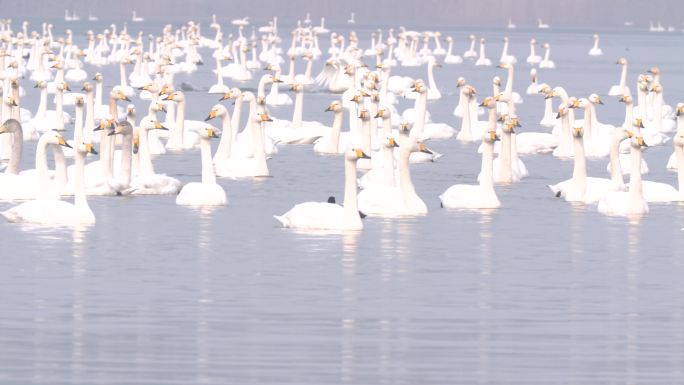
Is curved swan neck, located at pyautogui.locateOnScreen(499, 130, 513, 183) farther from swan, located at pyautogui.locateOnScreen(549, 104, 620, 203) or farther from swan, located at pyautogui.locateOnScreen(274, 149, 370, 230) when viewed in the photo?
swan, located at pyautogui.locateOnScreen(274, 149, 370, 230)

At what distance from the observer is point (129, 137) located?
1261 inches

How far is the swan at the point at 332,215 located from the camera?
26.7 meters

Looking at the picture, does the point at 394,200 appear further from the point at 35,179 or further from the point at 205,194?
the point at 35,179

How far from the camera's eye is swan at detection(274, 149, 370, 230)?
26656 millimetres

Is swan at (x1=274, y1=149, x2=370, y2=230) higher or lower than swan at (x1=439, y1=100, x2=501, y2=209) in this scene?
lower

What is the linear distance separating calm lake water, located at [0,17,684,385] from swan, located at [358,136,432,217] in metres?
0.51

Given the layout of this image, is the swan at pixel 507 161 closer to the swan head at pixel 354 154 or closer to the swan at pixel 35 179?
the swan head at pixel 354 154

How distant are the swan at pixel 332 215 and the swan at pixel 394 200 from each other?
1.92 metres

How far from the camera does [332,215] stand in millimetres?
26734

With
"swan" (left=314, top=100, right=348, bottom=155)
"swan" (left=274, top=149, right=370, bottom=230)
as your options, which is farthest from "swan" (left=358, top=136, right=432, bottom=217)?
"swan" (left=314, top=100, right=348, bottom=155)

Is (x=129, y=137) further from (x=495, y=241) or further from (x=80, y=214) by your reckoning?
(x=495, y=241)

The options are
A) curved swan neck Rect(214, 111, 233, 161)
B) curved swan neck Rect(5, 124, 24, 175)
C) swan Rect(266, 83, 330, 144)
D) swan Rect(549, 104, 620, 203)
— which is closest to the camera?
swan Rect(549, 104, 620, 203)

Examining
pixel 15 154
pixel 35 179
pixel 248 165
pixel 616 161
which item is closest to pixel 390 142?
pixel 616 161

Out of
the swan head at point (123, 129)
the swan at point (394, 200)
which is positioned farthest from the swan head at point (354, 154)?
the swan head at point (123, 129)
